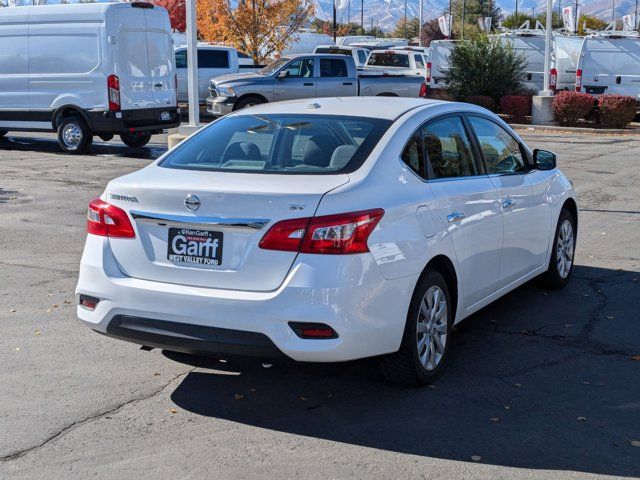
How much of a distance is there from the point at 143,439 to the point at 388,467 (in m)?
1.26

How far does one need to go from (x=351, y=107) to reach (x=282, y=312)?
181 cm

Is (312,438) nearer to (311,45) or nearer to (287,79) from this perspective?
(287,79)

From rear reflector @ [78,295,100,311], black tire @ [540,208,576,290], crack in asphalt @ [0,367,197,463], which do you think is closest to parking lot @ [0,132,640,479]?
crack in asphalt @ [0,367,197,463]

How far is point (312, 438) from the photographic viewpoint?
4668mm

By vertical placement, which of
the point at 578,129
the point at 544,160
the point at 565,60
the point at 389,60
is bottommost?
the point at 578,129

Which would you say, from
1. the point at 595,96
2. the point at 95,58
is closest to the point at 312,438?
the point at 95,58

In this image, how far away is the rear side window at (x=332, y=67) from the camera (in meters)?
24.2

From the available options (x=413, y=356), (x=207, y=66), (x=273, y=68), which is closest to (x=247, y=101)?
(x=273, y=68)

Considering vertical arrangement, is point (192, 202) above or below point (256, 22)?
below

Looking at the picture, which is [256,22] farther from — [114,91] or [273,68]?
[114,91]

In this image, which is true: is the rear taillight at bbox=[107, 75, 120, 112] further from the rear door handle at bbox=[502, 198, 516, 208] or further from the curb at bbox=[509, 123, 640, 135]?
the curb at bbox=[509, 123, 640, 135]

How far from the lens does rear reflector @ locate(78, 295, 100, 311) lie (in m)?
5.13

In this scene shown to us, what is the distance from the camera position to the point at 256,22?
3262 cm

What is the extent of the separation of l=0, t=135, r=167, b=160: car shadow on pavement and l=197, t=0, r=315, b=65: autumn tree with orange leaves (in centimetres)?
1296
